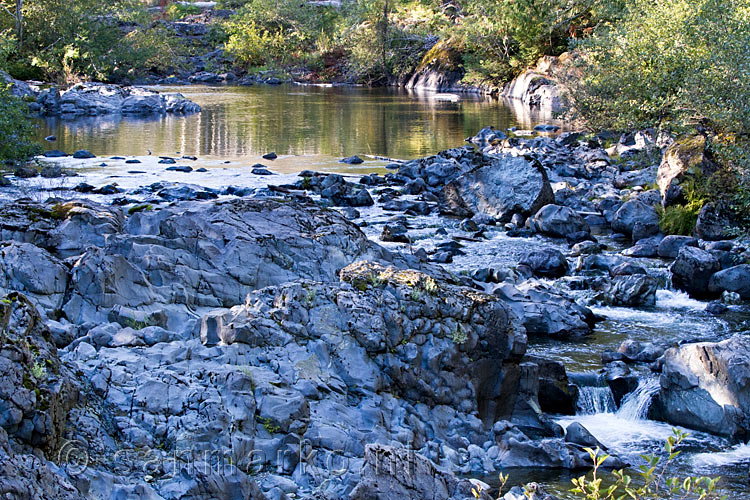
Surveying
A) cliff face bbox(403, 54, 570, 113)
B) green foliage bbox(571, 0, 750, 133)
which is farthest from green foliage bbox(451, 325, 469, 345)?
cliff face bbox(403, 54, 570, 113)

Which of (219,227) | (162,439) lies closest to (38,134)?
(219,227)

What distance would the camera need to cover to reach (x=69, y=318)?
8.36 metres

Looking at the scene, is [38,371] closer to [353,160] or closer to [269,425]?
[269,425]

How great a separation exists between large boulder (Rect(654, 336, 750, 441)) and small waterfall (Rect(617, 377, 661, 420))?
0.15 metres

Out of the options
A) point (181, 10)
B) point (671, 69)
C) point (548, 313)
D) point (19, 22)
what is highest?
point (181, 10)

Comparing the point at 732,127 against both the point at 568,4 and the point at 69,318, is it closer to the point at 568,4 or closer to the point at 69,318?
the point at 69,318

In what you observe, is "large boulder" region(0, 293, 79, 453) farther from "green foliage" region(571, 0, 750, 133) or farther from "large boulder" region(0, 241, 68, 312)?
"green foliage" region(571, 0, 750, 133)

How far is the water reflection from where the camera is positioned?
29.8 meters

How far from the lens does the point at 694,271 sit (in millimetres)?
13844

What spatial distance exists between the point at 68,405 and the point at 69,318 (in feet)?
9.57

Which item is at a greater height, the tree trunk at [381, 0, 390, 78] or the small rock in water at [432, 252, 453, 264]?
the tree trunk at [381, 0, 390, 78]

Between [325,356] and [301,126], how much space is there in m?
29.1

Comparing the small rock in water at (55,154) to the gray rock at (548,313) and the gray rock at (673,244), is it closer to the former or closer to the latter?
the gray rock at (548,313)

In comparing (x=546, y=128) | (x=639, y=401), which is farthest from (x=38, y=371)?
(x=546, y=128)
